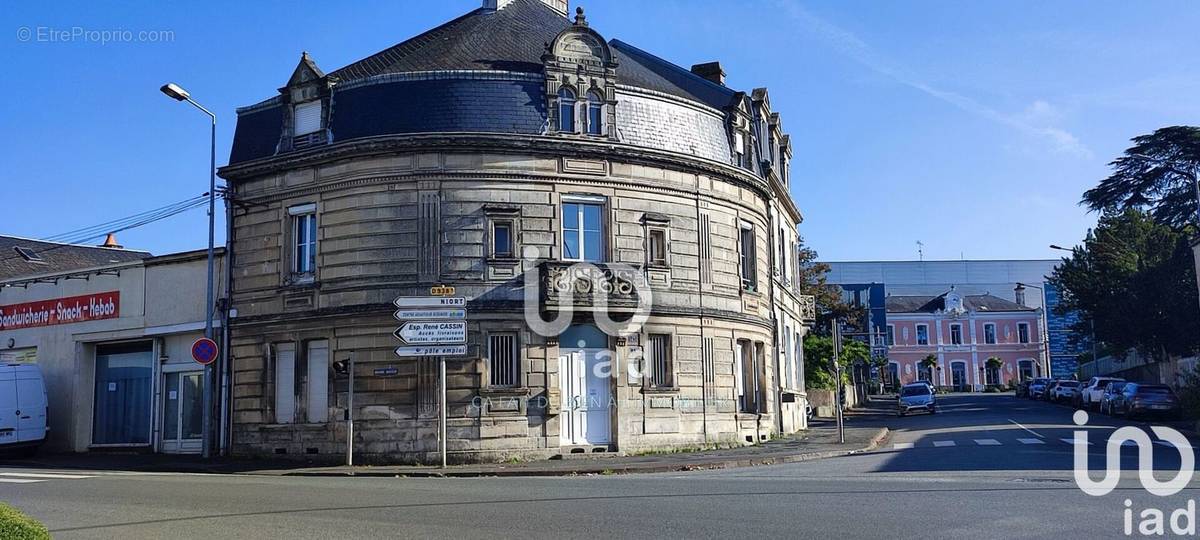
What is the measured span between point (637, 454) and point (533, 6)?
13.7 meters

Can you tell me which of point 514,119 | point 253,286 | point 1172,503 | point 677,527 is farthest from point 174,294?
point 1172,503

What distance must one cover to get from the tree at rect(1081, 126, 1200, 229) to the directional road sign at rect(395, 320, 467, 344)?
41104 mm

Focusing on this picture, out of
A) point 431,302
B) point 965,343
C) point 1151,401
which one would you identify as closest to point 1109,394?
point 1151,401

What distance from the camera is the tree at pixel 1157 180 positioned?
47.5 meters

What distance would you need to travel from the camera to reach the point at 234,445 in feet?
80.2

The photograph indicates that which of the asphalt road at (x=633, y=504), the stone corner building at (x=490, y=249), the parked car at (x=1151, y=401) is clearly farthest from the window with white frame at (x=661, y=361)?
the parked car at (x=1151, y=401)

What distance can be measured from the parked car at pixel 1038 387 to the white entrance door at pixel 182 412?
5067cm

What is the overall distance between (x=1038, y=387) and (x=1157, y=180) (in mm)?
17566

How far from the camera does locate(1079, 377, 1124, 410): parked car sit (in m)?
42.8

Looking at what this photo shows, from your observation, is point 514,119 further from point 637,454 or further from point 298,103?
point 637,454

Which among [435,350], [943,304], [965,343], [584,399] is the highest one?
[943,304]

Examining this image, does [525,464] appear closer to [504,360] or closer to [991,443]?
[504,360]

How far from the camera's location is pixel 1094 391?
44.1m

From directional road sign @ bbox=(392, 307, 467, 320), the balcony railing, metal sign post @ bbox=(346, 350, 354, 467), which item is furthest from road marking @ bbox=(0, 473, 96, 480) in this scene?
the balcony railing
